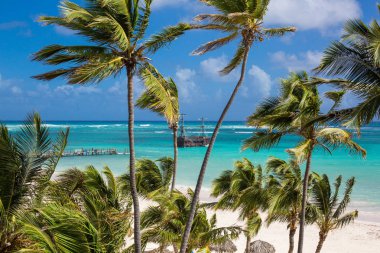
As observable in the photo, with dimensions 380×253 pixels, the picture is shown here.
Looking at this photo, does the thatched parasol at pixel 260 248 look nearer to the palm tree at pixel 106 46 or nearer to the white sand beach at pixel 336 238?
the white sand beach at pixel 336 238

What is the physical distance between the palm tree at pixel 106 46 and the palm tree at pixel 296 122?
11.8ft

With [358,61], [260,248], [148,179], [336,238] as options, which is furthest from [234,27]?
[336,238]

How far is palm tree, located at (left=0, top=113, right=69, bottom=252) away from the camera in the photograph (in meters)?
6.96

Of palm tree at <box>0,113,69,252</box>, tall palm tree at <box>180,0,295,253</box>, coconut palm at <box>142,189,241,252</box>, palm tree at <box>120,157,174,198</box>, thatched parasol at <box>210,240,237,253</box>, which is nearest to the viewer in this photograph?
palm tree at <box>0,113,69,252</box>

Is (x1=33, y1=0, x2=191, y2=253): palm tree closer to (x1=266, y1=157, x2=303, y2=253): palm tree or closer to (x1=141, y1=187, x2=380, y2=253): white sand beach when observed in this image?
(x1=266, y1=157, x2=303, y2=253): palm tree

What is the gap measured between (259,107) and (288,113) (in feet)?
4.15

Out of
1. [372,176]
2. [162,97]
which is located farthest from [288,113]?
[372,176]

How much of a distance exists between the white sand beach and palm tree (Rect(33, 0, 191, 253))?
11088 mm

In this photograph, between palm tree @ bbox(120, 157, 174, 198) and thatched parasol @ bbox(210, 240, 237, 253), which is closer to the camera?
palm tree @ bbox(120, 157, 174, 198)

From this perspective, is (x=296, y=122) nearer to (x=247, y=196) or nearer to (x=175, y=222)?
(x=247, y=196)

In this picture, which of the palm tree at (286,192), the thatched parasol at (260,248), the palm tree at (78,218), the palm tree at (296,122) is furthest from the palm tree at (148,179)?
the palm tree at (78,218)

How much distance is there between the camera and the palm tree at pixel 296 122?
11.1 m

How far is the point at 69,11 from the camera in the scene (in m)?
8.16

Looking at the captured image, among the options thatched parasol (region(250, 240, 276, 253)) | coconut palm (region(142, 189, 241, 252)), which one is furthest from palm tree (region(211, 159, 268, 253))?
thatched parasol (region(250, 240, 276, 253))
